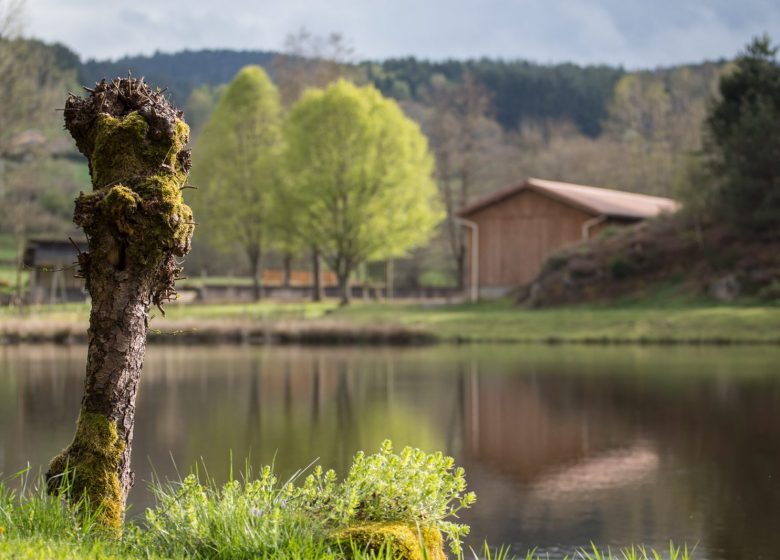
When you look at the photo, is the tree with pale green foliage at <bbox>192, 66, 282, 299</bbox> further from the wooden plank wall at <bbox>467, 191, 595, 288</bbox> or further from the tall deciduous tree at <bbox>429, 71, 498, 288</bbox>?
the tall deciduous tree at <bbox>429, 71, 498, 288</bbox>

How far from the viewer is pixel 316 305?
153 feet

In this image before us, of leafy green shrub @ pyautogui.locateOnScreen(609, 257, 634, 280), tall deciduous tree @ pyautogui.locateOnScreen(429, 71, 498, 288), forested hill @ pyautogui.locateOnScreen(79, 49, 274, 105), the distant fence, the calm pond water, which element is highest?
forested hill @ pyautogui.locateOnScreen(79, 49, 274, 105)

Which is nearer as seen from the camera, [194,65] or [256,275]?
[256,275]

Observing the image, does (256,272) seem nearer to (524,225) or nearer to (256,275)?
(256,275)

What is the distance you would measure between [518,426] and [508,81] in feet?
361

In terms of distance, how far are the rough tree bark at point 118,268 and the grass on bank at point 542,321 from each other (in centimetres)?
2378

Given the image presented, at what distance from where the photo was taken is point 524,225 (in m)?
47.9

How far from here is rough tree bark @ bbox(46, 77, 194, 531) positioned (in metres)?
6.55

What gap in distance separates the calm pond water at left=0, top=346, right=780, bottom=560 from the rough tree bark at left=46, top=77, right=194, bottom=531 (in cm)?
246

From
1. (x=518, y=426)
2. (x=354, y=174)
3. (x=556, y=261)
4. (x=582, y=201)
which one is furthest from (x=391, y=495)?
(x=354, y=174)

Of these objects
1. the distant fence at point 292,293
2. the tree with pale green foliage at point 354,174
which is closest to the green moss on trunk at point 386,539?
the tree with pale green foliage at point 354,174

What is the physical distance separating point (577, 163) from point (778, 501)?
200ft

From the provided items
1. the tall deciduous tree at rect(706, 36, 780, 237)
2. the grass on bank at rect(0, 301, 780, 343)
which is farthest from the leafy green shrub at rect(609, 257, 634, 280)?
the tall deciduous tree at rect(706, 36, 780, 237)

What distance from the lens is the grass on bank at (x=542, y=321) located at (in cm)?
3155
